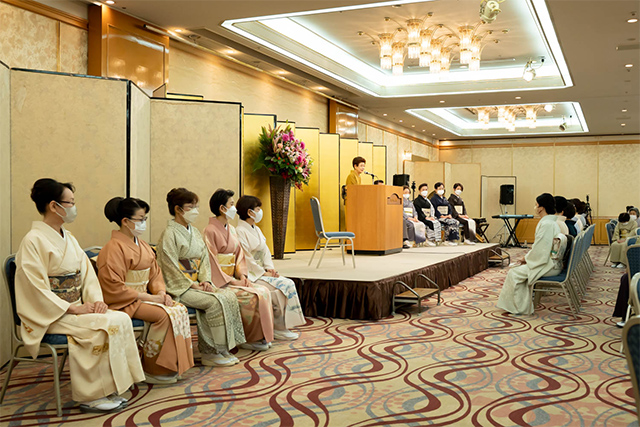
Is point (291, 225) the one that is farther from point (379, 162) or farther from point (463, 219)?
point (463, 219)

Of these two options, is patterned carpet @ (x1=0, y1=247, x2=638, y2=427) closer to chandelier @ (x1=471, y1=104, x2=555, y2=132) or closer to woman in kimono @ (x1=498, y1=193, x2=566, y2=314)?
woman in kimono @ (x1=498, y1=193, x2=566, y2=314)

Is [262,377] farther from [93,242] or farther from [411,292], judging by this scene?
[411,292]

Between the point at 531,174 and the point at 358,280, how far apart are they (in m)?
14.9

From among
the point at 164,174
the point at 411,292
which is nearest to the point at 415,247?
the point at 411,292

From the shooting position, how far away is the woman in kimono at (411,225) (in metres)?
11.1

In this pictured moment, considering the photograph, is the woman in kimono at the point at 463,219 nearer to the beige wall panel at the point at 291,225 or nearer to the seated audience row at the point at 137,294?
the beige wall panel at the point at 291,225

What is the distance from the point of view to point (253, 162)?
28.5ft

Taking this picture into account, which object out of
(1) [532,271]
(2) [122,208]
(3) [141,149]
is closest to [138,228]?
(2) [122,208]

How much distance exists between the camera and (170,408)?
11.1 ft

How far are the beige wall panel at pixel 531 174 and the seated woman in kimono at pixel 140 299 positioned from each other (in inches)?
678

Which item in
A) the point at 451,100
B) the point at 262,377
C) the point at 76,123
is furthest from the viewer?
the point at 451,100

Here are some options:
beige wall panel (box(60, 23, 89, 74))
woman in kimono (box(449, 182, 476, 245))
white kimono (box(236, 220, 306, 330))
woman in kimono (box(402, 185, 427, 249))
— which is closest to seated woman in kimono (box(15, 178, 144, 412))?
white kimono (box(236, 220, 306, 330))

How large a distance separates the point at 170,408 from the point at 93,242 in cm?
206

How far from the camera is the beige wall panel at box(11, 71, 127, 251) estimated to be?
15.0 feet
